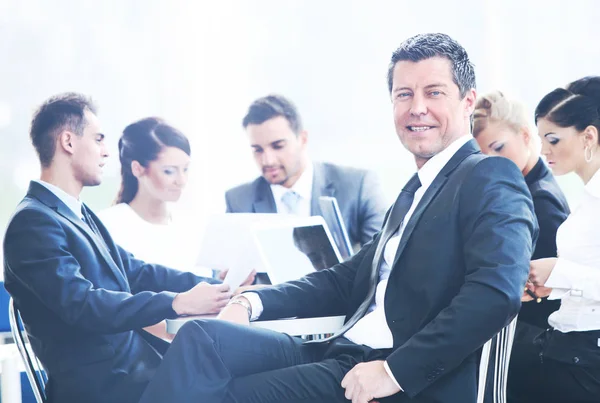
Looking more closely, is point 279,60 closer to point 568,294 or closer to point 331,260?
point 331,260

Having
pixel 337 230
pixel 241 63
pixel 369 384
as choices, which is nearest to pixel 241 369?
pixel 369 384

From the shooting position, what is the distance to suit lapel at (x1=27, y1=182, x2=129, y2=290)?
2.46 m

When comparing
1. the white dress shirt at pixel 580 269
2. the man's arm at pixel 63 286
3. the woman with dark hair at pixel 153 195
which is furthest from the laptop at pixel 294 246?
the woman with dark hair at pixel 153 195

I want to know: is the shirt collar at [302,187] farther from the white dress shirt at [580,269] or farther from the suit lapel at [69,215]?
the white dress shirt at [580,269]

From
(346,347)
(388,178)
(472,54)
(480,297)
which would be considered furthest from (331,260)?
(472,54)

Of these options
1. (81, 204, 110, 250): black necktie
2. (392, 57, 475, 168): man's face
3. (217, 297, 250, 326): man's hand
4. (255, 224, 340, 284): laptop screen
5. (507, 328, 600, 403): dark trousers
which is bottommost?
(507, 328, 600, 403): dark trousers

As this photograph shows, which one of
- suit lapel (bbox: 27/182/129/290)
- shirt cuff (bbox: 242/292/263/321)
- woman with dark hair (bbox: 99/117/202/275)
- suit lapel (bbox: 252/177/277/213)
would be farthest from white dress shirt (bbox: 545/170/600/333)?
woman with dark hair (bbox: 99/117/202/275)

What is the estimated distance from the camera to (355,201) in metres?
3.88

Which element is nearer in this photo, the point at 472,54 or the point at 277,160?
the point at 277,160

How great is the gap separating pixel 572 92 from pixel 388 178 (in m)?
2.12

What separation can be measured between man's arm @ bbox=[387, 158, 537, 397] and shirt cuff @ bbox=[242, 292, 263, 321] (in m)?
0.51

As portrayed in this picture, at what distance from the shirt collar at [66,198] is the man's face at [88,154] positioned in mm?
101

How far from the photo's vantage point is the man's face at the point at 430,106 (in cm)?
206

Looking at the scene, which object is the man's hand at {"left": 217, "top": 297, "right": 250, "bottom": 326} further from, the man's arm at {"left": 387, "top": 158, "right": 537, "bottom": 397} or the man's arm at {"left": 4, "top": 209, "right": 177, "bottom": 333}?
the man's arm at {"left": 387, "top": 158, "right": 537, "bottom": 397}
